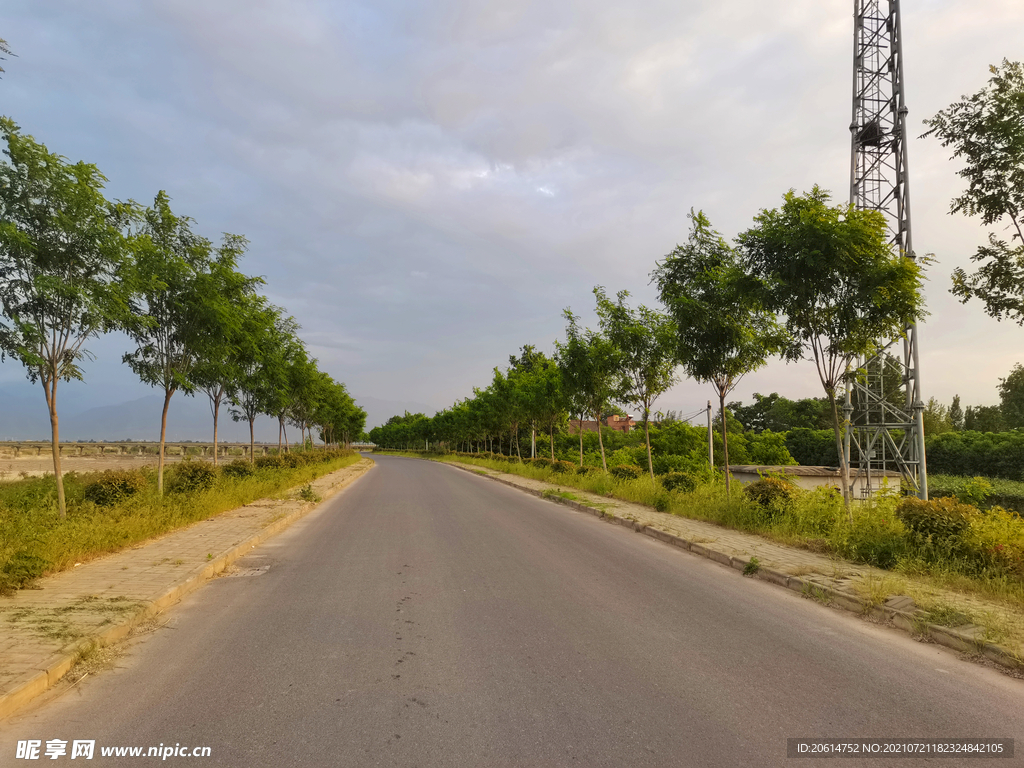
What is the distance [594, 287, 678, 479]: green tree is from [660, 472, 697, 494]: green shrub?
207cm

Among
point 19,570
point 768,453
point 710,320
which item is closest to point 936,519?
point 710,320

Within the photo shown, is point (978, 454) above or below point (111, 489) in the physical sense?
below

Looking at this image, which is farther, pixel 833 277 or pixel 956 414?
pixel 956 414

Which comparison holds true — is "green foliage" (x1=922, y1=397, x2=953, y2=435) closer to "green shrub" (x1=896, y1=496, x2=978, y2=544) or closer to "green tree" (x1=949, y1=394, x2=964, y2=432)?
"green tree" (x1=949, y1=394, x2=964, y2=432)

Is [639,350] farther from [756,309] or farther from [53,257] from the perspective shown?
[53,257]

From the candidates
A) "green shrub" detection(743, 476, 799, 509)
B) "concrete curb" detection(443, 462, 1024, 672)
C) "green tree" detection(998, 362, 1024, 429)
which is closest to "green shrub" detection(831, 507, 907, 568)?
"concrete curb" detection(443, 462, 1024, 672)

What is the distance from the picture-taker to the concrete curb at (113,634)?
3.91m

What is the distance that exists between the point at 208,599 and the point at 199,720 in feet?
11.5

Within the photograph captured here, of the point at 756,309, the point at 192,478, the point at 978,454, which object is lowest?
the point at 978,454

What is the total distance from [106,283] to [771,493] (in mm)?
12974

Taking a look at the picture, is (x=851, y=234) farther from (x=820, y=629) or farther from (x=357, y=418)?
(x=357, y=418)

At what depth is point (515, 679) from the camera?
4.41 m

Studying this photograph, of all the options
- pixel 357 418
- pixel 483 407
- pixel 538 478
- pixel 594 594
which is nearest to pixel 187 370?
pixel 594 594

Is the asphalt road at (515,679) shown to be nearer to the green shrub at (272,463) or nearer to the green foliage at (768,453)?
the green shrub at (272,463)
